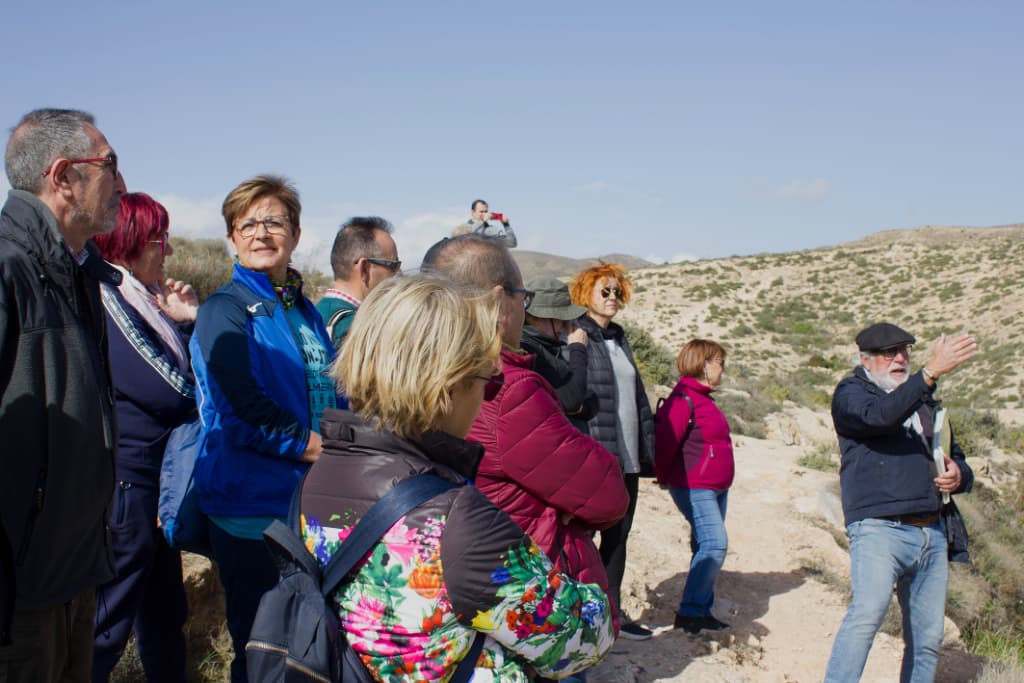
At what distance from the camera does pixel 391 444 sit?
1.78 metres

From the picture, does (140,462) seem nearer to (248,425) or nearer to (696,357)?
(248,425)

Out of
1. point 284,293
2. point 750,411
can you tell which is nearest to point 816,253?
point 750,411

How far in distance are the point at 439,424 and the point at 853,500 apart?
9.36 feet

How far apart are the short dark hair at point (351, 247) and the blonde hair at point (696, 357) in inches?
97.1

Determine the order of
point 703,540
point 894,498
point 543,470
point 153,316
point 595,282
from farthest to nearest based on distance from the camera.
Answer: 1. point 703,540
2. point 595,282
3. point 894,498
4. point 153,316
5. point 543,470

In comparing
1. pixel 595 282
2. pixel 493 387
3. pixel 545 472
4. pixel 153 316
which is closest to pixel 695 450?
pixel 595 282

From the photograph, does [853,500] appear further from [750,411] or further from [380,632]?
[750,411]

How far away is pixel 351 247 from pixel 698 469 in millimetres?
2753

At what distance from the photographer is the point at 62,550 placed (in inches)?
83.7

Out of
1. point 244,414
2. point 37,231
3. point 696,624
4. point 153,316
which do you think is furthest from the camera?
point 696,624

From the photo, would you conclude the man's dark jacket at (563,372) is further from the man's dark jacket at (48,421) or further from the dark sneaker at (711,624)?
the dark sneaker at (711,624)

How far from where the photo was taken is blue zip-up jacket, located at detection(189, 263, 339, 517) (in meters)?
2.78

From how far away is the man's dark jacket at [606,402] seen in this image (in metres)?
4.67

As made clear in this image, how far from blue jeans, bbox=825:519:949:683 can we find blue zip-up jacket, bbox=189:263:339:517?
2603mm
